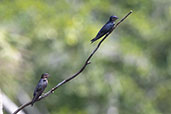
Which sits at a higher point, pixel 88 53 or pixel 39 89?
pixel 88 53

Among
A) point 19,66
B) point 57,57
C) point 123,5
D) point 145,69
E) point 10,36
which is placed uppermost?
point 123,5

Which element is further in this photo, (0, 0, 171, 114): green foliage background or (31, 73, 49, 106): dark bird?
(0, 0, 171, 114): green foliage background

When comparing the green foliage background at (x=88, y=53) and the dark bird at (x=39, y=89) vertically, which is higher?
the green foliage background at (x=88, y=53)

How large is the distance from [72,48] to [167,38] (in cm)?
457

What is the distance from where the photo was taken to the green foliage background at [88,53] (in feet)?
47.3

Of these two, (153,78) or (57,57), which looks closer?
(57,57)

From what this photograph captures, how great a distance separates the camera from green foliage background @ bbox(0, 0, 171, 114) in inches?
567

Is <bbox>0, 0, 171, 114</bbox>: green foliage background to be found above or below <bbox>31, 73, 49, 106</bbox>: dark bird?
above

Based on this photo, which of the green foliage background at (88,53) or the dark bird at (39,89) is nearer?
the dark bird at (39,89)

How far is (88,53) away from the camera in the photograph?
14.9m

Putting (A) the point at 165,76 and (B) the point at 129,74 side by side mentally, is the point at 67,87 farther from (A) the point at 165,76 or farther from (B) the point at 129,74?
(A) the point at 165,76

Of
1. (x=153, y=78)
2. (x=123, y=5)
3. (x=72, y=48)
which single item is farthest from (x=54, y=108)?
(x=123, y=5)

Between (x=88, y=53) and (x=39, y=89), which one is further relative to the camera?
(x=88, y=53)

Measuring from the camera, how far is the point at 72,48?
15.7 metres
